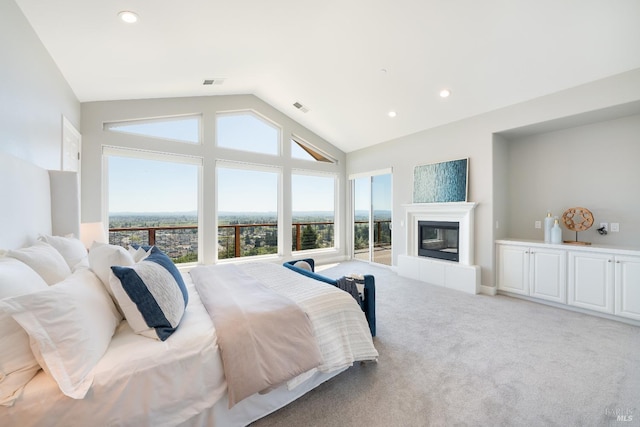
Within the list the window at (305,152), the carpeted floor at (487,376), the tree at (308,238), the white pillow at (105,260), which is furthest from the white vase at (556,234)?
the white pillow at (105,260)

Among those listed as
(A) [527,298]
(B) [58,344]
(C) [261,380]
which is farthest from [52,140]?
(A) [527,298]

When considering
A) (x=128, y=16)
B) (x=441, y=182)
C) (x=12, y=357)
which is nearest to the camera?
(x=12, y=357)

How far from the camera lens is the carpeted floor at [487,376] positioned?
5.55 ft

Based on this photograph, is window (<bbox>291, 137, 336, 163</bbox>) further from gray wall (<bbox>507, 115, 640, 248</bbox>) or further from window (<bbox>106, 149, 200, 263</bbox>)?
gray wall (<bbox>507, 115, 640, 248</bbox>)

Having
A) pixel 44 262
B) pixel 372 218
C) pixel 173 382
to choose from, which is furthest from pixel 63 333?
pixel 372 218

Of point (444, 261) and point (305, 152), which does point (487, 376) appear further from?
point (305, 152)

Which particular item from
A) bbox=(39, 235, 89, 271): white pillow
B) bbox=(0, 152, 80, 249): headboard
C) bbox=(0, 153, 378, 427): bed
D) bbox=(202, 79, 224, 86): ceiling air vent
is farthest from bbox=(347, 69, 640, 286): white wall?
bbox=(0, 152, 80, 249): headboard

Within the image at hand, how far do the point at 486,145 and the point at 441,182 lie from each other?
0.86 metres

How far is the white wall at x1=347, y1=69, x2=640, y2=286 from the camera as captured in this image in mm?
3168

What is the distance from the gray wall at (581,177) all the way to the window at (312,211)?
3628mm

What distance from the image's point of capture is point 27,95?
218 cm

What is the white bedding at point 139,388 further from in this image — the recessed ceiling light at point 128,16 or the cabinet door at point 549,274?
the cabinet door at point 549,274

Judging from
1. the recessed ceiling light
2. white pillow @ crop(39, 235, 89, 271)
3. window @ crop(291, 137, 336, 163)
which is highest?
the recessed ceiling light

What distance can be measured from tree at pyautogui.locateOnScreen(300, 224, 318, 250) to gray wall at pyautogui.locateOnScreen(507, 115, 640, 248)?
12.4ft
